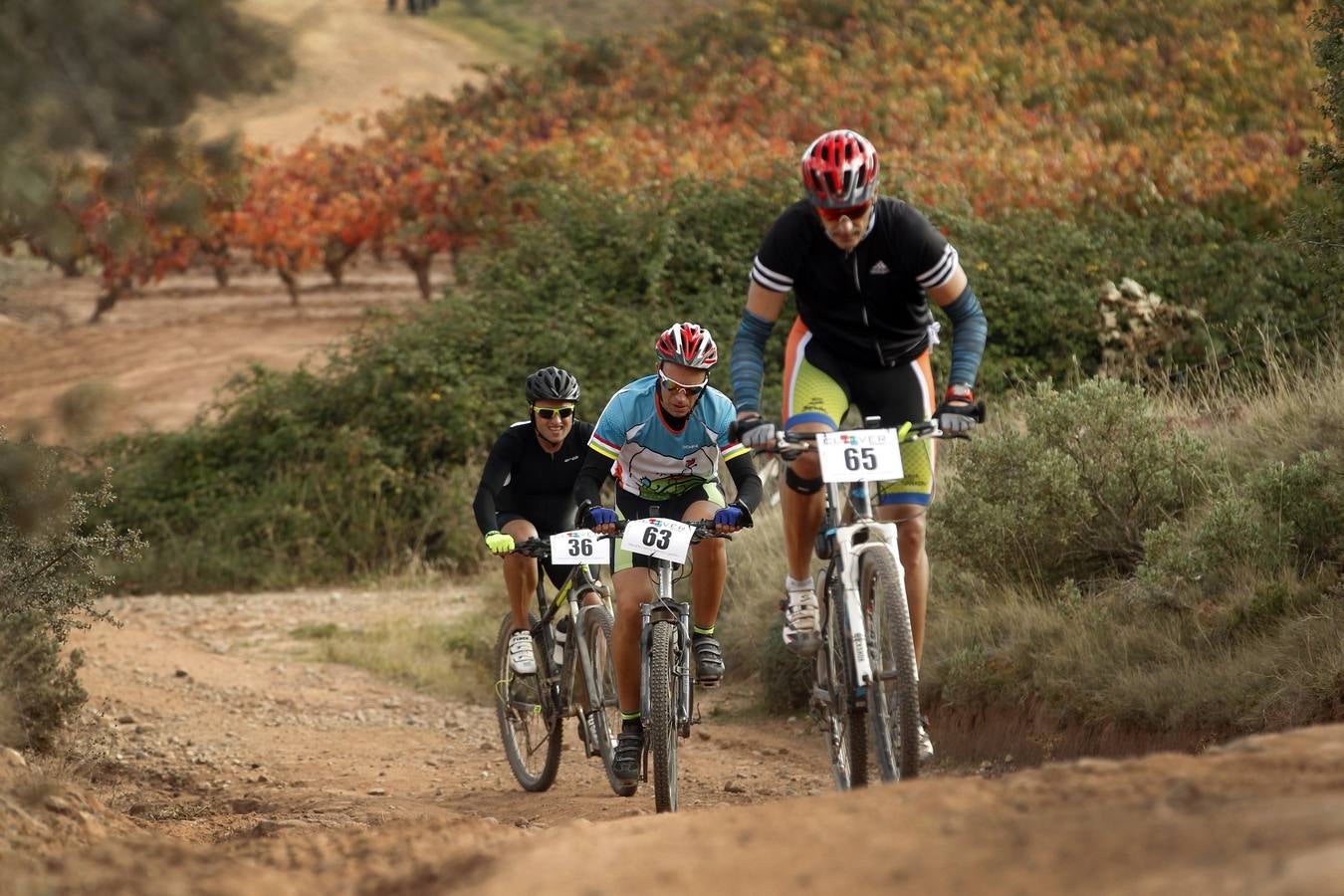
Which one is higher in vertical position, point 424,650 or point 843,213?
point 843,213

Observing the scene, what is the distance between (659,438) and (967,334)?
1730 mm

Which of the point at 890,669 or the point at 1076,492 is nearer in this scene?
the point at 890,669

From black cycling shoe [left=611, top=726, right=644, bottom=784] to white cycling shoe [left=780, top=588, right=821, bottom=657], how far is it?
1.19 meters

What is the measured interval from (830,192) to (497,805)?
13.4 ft

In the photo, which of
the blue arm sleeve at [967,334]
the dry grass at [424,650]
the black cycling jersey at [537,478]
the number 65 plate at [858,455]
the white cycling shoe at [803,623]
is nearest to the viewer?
the number 65 plate at [858,455]

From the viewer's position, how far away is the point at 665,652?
7066 mm

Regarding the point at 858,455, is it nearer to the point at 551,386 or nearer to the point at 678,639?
the point at 678,639

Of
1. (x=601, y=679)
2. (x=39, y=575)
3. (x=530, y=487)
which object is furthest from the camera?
(x=39, y=575)

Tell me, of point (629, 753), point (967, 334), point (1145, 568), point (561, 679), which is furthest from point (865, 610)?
point (1145, 568)

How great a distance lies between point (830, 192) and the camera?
625cm

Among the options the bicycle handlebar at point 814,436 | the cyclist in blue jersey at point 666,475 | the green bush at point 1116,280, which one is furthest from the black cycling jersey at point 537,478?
the green bush at point 1116,280

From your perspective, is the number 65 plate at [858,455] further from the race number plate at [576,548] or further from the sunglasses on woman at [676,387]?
the race number plate at [576,548]

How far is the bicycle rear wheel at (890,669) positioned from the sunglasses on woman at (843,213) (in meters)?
1.35

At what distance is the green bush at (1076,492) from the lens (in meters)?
9.52
